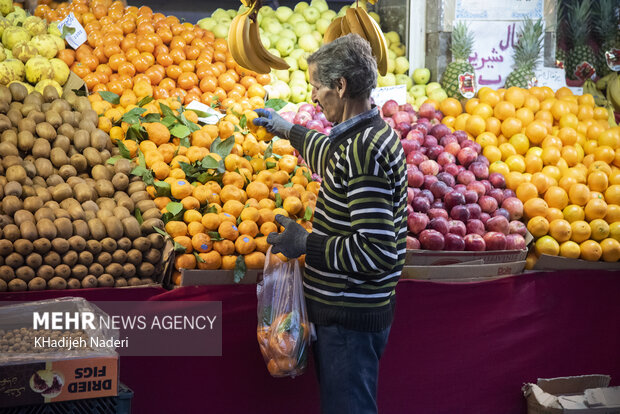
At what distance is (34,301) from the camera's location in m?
2.50

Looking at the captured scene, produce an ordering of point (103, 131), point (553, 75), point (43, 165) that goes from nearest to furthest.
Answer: point (43, 165)
point (103, 131)
point (553, 75)

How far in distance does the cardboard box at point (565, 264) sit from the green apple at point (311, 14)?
2490 mm

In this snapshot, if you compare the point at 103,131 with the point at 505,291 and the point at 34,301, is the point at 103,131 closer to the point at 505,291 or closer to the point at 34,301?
the point at 34,301

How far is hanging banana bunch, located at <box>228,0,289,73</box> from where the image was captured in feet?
10.4

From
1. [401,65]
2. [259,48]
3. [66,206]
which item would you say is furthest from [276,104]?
[66,206]

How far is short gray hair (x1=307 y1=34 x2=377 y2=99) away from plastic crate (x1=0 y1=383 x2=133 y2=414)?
1270 mm

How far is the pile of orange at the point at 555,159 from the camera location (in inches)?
144

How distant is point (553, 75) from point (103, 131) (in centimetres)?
341

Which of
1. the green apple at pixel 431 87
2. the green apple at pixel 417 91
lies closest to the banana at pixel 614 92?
the green apple at pixel 431 87

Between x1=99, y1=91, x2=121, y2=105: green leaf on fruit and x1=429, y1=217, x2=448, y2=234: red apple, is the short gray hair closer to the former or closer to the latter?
x1=429, y1=217, x2=448, y2=234: red apple

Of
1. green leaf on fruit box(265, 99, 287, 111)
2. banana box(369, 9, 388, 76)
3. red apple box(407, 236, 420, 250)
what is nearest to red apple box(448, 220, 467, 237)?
red apple box(407, 236, 420, 250)

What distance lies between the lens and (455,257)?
3.40m

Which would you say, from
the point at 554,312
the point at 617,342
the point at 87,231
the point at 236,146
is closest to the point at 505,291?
the point at 554,312

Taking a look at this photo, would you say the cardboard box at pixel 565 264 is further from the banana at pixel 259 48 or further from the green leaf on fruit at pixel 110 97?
the green leaf on fruit at pixel 110 97
